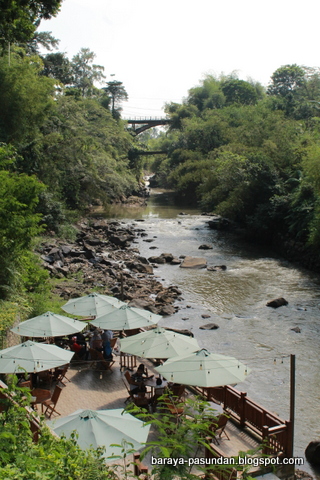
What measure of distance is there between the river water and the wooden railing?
1486 mm

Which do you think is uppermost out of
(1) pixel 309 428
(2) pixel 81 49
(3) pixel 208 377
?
(2) pixel 81 49

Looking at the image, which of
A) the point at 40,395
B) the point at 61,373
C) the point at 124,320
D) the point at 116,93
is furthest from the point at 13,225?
the point at 116,93

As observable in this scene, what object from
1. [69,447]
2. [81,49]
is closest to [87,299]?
[69,447]

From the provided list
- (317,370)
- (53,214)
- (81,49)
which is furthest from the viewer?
(81,49)

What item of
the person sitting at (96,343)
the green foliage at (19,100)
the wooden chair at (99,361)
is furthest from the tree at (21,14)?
the wooden chair at (99,361)

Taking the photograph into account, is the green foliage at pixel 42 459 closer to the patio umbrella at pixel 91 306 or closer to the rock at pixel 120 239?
the patio umbrella at pixel 91 306

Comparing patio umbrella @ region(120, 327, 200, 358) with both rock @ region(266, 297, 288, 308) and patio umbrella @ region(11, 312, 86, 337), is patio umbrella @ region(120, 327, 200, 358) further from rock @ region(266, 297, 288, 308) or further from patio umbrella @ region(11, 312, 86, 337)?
rock @ region(266, 297, 288, 308)

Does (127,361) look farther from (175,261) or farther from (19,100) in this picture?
(19,100)

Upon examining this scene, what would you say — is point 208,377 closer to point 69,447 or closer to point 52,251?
point 69,447

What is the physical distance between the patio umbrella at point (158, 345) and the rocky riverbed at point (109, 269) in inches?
286

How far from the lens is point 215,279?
25.9m

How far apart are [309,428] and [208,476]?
7069 mm

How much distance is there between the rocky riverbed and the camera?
2159 centimetres

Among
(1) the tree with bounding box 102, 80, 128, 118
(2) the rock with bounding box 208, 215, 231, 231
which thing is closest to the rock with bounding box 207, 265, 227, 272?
(2) the rock with bounding box 208, 215, 231, 231
